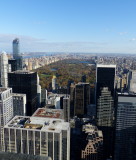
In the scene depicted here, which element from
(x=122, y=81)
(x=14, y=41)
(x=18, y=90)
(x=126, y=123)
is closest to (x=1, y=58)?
(x=18, y=90)

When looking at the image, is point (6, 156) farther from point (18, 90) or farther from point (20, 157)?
point (18, 90)

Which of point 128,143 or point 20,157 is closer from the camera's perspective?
point 20,157

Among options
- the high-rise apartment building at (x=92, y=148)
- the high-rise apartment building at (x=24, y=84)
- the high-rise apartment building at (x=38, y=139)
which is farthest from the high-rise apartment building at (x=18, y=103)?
the high-rise apartment building at (x=38, y=139)

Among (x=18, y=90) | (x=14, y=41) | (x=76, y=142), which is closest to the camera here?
(x=76, y=142)

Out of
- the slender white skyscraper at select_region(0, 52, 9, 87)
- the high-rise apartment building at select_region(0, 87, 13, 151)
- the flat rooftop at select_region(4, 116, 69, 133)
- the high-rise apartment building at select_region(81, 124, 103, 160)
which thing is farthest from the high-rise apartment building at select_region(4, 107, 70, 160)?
the slender white skyscraper at select_region(0, 52, 9, 87)

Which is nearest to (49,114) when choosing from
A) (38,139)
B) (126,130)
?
(38,139)

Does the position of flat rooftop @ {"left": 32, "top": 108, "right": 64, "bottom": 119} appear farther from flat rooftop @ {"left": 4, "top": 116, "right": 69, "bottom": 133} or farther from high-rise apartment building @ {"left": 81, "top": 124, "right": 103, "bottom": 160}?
high-rise apartment building @ {"left": 81, "top": 124, "right": 103, "bottom": 160}

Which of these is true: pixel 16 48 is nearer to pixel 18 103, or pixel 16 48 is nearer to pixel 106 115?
pixel 18 103
